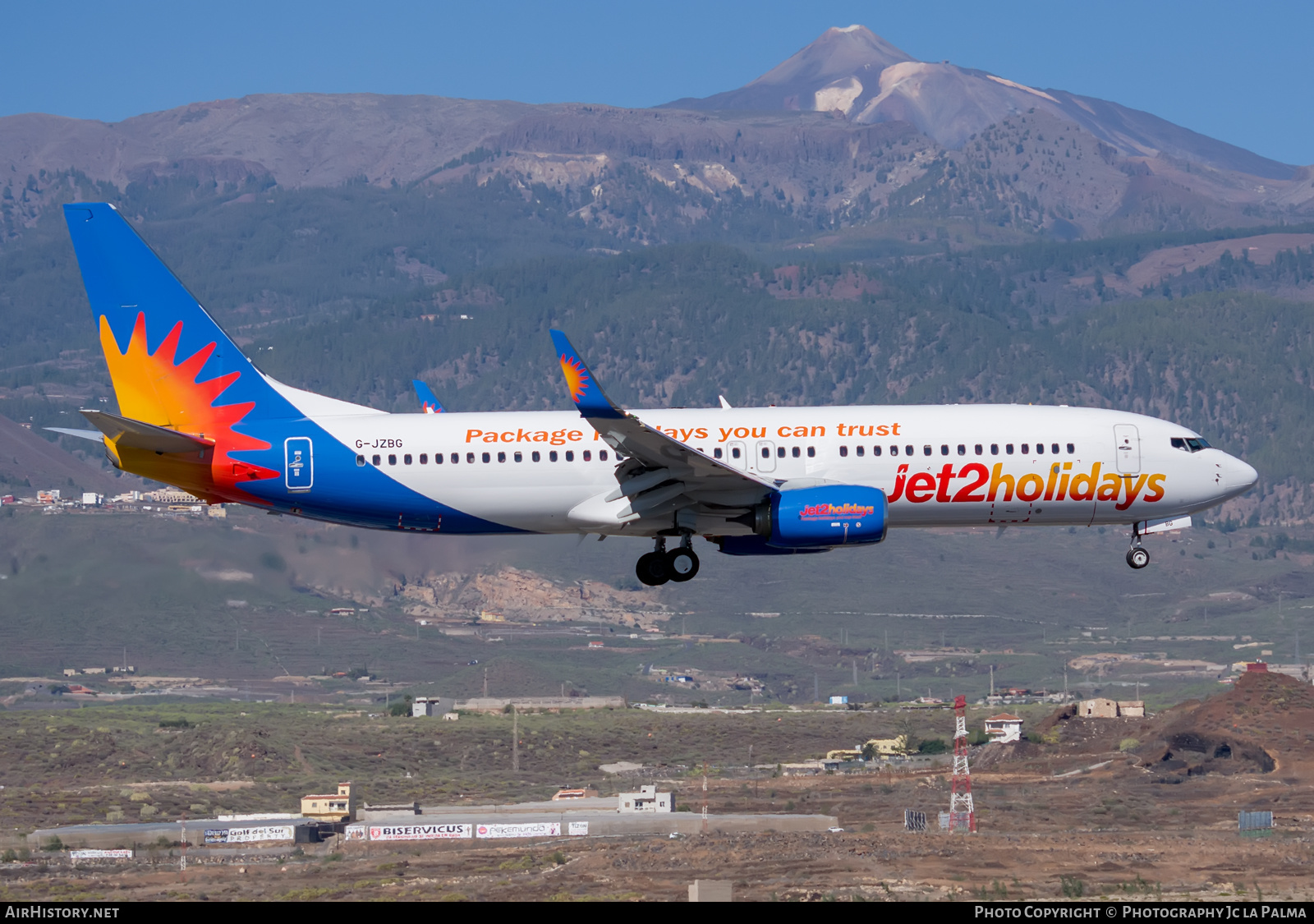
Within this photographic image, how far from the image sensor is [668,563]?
58219 mm

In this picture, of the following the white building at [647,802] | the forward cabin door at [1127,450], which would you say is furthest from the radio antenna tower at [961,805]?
the forward cabin door at [1127,450]

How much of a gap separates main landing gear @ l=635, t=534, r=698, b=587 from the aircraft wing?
200 centimetres

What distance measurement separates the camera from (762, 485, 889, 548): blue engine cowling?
55.4 meters

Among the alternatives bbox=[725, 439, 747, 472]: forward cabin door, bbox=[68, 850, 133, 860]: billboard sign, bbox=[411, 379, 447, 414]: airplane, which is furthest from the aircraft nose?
bbox=[68, 850, 133, 860]: billboard sign

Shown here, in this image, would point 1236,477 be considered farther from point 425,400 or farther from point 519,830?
point 519,830

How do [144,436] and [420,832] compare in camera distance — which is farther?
[420,832]

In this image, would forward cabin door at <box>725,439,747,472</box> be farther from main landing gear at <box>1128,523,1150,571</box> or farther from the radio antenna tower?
the radio antenna tower

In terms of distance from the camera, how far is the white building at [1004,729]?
15088 centimetres

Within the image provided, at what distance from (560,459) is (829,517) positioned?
872 cm

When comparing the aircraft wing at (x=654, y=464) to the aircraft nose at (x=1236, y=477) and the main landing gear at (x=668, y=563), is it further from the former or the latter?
the aircraft nose at (x=1236, y=477)

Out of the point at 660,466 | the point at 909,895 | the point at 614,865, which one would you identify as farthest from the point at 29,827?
the point at 660,466

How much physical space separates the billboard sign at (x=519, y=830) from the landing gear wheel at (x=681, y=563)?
154 ft

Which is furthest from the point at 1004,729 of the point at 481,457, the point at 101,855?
the point at 481,457

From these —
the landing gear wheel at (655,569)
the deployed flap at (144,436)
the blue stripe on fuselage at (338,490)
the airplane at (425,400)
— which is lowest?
the landing gear wheel at (655,569)
